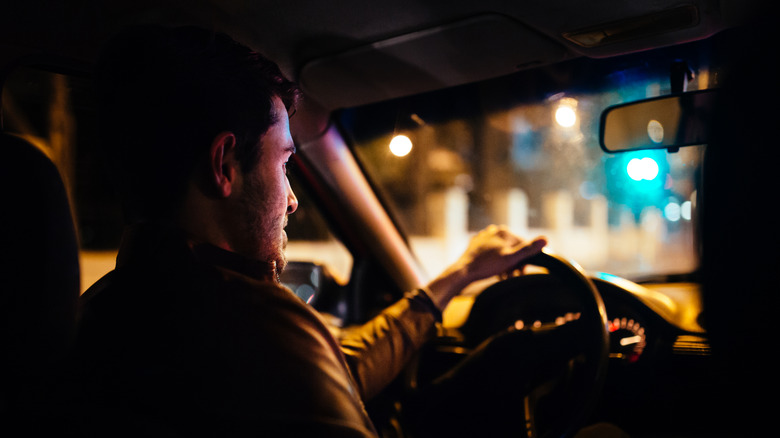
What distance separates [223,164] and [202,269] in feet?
1.05

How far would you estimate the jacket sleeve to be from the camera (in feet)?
8.34

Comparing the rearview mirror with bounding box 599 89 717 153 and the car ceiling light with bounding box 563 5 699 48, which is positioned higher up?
the car ceiling light with bounding box 563 5 699 48

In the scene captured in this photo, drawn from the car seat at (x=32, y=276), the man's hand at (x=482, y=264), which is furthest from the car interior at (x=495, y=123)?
the man's hand at (x=482, y=264)

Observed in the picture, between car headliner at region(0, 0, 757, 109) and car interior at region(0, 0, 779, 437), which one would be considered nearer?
car interior at region(0, 0, 779, 437)

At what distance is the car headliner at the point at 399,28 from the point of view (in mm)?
2115

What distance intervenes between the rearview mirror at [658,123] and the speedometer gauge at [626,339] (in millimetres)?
773

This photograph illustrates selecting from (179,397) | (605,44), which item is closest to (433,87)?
(605,44)

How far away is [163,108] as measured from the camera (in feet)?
5.23

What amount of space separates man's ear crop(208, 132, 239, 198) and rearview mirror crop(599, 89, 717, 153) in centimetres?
163

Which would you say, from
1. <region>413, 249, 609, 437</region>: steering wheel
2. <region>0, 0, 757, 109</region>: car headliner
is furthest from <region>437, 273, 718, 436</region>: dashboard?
<region>0, 0, 757, 109</region>: car headliner

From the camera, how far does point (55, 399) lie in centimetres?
132

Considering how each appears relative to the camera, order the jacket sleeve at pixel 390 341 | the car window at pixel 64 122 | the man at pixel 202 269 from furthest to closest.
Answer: the jacket sleeve at pixel 390 341
the car window at pixel 64 122
the man at pixel 202 269

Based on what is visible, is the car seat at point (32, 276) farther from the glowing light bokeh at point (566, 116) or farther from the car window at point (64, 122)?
the glowing light bokeh at point (566, 116)

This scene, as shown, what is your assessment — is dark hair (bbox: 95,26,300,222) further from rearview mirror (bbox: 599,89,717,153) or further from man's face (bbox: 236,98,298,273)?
rearview mirror (bbox: 599,89,717,153)
